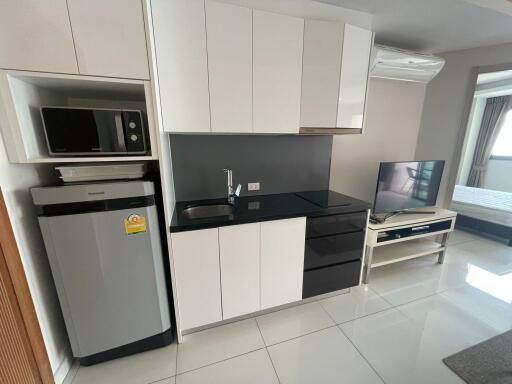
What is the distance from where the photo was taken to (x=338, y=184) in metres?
2.46

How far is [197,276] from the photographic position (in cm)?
145

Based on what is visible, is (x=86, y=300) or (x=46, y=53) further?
(x=86, y=300)

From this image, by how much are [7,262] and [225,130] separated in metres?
1.36

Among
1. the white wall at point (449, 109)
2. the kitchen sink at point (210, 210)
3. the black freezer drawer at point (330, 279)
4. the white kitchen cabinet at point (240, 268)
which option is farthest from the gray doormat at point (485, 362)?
the kitchen sink at point (210, 210)

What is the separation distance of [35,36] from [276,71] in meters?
1.33

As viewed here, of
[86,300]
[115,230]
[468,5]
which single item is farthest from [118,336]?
[468,5]

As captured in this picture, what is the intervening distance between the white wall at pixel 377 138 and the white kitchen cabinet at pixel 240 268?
135 cm

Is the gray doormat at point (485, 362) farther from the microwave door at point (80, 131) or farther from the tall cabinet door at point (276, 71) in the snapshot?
the microwave door at point (80, 131)

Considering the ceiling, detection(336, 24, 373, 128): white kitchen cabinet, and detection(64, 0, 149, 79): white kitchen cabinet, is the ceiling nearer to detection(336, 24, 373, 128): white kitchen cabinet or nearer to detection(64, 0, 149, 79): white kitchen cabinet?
detection(336, 24, 373, 128): white kitchen cabinet

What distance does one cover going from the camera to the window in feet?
12.9

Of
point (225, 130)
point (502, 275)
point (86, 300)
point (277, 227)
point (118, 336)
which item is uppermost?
point (225, 130)

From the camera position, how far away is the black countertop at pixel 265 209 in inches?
55.3

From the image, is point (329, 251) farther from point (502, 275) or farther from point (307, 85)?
point (502, 275)

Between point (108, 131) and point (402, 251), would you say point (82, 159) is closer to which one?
point (108, 131)
